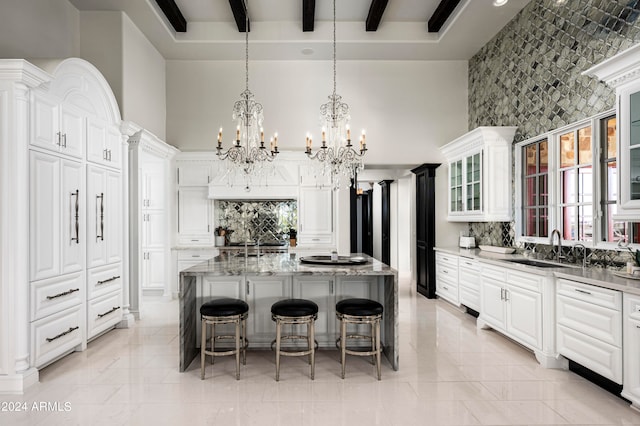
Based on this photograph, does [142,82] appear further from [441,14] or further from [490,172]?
[490,172]

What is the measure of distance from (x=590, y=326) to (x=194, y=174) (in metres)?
5.76

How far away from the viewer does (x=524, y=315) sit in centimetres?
379

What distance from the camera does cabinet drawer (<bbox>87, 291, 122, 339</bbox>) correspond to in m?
4.04

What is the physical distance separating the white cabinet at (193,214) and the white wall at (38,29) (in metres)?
2.55

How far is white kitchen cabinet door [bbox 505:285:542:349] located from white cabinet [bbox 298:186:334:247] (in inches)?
124

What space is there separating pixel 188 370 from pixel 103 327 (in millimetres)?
1501

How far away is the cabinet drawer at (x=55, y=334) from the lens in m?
3.22

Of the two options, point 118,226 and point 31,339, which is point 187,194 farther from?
point 31,339

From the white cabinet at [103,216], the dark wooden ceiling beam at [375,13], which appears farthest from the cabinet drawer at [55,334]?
the dark wooden ceiling beam at [375,13]

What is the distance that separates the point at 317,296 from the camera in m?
3.82

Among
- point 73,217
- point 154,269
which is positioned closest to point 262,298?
point 73,217

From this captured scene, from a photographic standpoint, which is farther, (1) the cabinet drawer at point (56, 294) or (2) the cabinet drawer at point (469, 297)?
(2) the cabinet drawer at point (469, 297)

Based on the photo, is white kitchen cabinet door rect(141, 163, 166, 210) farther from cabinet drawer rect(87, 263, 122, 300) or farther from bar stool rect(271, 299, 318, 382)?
bar stool rect(271, 299, 318, 382)

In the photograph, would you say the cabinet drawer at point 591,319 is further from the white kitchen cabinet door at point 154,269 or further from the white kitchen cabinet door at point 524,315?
the white kitchen cabinet door at point 154,269
